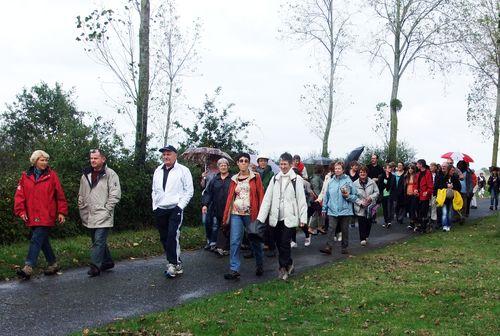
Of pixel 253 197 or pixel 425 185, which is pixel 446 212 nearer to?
pixel 425 185

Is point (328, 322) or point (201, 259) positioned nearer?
point (328, 322)

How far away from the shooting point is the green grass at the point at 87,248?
30.9ft

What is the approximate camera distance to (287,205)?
9000 mm

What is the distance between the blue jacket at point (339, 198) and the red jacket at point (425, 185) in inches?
162

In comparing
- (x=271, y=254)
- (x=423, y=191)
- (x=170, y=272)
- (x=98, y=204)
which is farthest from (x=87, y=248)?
(x=423, y=191)

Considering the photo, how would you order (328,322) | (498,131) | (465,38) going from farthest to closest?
(498,131), (465,38), (328,322)

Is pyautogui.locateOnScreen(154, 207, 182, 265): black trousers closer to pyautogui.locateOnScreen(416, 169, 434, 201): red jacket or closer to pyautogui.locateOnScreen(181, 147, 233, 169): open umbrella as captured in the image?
pyautogui.locateOnScreen(181, 147, 233, 169): open umbrella

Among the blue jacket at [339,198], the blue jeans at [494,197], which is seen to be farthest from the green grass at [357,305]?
the blue jeans at [494,197]

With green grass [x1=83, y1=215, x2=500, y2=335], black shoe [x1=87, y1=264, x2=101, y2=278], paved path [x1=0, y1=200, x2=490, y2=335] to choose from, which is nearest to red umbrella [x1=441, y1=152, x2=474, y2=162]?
green grass [x1=83, y1=215, x2=500, y2=335]

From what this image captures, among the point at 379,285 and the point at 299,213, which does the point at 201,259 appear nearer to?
the point at 299,213

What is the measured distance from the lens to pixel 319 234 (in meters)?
15.0

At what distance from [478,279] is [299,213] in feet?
9.71

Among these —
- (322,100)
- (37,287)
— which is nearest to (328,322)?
(37,287)

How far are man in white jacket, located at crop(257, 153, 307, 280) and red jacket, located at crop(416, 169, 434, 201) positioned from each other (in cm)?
720
